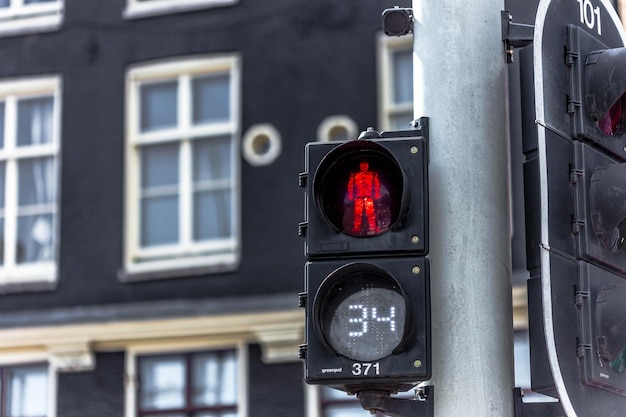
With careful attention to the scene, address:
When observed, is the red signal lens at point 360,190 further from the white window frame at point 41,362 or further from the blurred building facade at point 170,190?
the white window frame at point 41,362

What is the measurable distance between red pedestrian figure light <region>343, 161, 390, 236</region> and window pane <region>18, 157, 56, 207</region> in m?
16.4

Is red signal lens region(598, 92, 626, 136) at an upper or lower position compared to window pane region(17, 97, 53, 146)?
lower

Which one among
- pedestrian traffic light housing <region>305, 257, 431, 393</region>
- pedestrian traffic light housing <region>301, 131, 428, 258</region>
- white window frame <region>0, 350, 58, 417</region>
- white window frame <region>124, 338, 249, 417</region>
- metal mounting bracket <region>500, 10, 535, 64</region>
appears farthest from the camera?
white window frame <region>0, 350, 58, 417</region>

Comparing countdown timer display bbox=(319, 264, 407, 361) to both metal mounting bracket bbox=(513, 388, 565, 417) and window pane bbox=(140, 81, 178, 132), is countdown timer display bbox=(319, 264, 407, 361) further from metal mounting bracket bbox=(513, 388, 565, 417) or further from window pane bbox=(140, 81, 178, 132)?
window pane bbox=(140, 81, 178, 132)

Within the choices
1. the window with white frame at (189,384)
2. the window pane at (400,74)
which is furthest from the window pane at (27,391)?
the window pane at (400,74)

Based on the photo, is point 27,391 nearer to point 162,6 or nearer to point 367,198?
point 162,6

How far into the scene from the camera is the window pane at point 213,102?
2027 cm

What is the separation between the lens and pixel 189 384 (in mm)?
20062

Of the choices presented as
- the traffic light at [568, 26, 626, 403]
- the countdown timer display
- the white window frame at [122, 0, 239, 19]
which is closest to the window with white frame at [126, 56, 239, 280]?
the white window frame at [122, 0, 239, 19]

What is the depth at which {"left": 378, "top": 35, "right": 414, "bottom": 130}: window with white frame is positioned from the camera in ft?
64.0

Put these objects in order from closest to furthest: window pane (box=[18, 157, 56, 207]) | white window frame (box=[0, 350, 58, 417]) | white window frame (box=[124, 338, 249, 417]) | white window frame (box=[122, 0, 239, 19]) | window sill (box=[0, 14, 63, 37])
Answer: white window frame (box=[124, 338, 249, 417]) → white window frame (box=[0, 350, 58, 417]) → white window frame (box=[122, 0, 239, 19]) → window pane (box=[18, 157, 56, 207]) → window sill (box=[0, 14, 63, 37])

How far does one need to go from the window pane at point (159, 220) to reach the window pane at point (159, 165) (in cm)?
21

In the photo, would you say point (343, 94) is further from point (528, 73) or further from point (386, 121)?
point (528, 73)

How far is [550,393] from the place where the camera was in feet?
16.6
